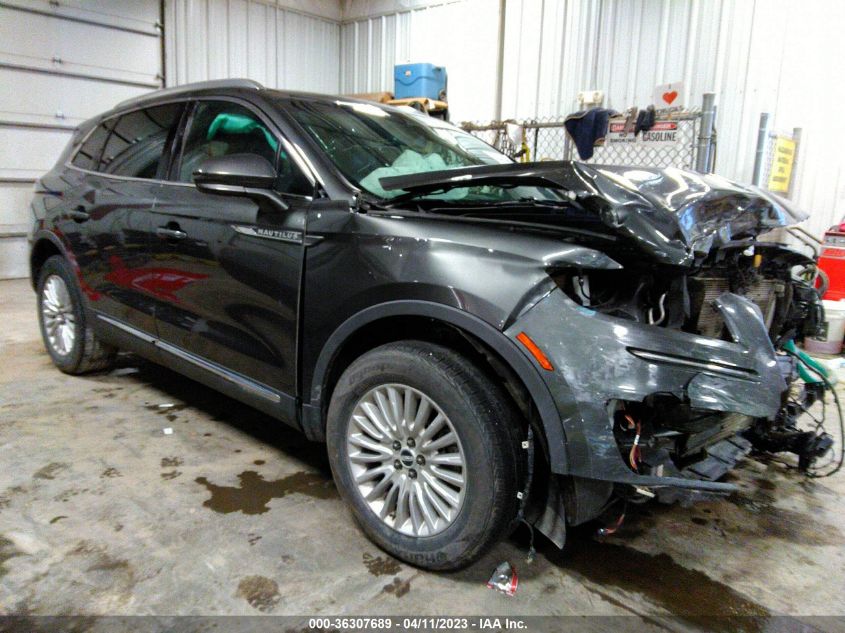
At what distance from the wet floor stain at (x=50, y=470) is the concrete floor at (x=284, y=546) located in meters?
0.01

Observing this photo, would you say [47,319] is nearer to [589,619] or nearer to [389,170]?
[389,170]

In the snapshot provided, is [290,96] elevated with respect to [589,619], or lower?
elevated

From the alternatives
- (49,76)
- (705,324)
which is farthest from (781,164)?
(49,76)

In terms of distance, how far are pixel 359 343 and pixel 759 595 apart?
1574mm

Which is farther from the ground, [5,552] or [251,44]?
[251,44]

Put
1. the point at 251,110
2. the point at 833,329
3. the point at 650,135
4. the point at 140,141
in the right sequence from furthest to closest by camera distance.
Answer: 1. the point at 650,135
2. the point at 833,329
3. the point at 140,141
4. the point at 251,110

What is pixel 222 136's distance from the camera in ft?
8.89

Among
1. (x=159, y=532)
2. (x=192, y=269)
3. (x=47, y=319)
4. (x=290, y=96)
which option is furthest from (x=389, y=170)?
(x=47, y=319)

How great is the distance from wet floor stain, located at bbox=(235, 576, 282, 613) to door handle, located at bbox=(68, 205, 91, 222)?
2.33 metres

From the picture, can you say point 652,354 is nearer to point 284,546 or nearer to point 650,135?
point 284,546

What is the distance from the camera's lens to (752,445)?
2.41 meters

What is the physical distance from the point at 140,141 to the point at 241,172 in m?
1.37

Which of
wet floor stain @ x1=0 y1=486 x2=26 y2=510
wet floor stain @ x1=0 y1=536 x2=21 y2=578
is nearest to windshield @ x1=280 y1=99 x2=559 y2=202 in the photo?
wet floor stain @ x1=0 y1=536 x2=21 y2=578

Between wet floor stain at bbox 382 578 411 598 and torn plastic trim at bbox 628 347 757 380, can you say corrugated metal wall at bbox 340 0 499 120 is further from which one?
wet floor stain at bbox 382 578 411 598
